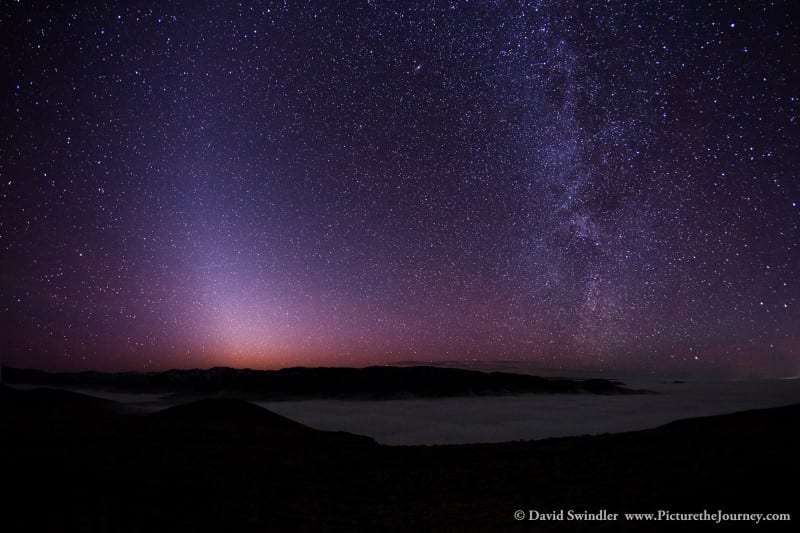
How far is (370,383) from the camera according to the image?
321 feet

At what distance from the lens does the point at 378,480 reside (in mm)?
12766

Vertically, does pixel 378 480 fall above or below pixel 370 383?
above

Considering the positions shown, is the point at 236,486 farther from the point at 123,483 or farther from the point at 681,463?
the point at 681,463

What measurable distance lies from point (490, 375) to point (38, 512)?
101 m

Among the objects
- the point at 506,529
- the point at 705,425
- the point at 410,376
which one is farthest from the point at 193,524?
the point at 410,376

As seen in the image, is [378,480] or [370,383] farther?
[370,383]

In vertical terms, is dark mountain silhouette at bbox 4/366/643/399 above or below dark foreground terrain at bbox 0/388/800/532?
below

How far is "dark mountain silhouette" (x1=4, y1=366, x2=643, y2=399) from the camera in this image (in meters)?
93.8

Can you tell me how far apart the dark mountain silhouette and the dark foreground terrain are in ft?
246

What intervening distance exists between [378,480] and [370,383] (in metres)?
87.2

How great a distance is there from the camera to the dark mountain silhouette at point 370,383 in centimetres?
9375

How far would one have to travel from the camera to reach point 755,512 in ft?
25.5

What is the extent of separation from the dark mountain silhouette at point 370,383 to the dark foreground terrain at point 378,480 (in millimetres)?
74993

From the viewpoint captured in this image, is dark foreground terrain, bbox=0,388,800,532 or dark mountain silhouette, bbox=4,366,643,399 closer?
dark foreground terrain, bbox=0,388,800,532
